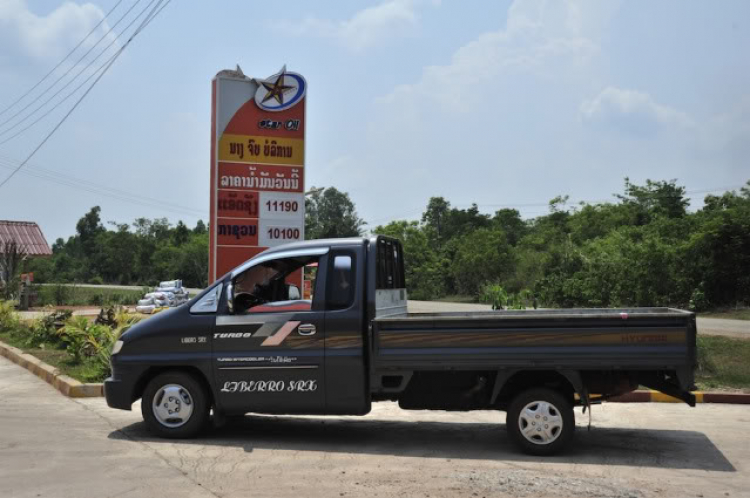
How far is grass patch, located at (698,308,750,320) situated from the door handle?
23458 millimetres

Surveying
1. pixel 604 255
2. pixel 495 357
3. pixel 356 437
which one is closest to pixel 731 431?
pixel 495 357

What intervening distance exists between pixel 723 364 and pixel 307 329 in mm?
8126

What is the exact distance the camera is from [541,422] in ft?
23.7

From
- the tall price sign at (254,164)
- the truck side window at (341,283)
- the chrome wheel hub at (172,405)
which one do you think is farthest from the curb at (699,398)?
the tall price sign at (254,164)

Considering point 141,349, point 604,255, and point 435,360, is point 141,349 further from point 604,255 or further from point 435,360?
point 604,255

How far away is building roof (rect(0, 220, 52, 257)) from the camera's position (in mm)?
46175

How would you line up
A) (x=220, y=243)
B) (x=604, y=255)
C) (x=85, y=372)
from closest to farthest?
1. (x=85, y=372)
2. (x=220, y=243)
3. (x=604, y=255)

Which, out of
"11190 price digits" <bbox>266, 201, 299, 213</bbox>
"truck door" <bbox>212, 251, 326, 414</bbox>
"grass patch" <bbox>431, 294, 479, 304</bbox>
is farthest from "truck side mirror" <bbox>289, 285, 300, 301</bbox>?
"grass patch" <bbox>431, 294, 479, 304</bbox>

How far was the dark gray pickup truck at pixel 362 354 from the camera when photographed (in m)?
7.16

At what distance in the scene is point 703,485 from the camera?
623 centimetres

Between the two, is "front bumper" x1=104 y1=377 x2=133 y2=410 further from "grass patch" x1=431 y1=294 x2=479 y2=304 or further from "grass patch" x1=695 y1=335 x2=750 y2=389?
"grass patch" x1=431 y1=294 x2=479 y2=304

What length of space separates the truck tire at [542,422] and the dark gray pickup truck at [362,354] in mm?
10

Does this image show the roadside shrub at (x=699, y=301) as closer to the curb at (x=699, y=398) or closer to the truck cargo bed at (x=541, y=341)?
the curb at (x=699, y=398)

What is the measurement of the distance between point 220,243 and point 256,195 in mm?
1218
